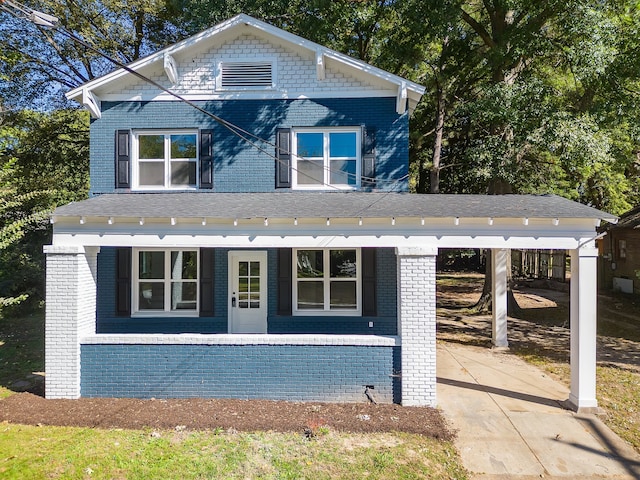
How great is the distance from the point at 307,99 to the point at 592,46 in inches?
304

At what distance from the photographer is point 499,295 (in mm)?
10109

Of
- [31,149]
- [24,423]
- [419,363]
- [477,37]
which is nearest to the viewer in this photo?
[24,423]

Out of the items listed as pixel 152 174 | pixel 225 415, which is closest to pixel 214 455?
pixel 225 415

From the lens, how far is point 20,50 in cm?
1589

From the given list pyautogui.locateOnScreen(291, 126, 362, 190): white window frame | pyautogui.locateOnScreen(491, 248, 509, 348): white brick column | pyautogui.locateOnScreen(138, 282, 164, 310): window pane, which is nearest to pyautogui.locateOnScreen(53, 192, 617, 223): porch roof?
pyautogui.locateOnScreen(291, 126, 362, 190): white window frame

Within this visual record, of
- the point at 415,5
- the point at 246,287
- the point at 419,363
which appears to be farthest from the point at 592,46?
the point at 246,287

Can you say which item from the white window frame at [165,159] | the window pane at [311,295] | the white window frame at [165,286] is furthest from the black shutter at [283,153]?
the white window frame at [165,286]

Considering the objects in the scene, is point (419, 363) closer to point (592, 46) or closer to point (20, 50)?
point (592, 46)

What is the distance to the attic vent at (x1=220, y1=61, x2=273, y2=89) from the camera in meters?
9.56

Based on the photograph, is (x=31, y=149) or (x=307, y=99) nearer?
(x=307, y=99)

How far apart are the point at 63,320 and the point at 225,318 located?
3322 mm

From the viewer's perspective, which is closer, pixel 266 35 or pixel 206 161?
pixel 266 35

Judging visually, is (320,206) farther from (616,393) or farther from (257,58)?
(616,393)

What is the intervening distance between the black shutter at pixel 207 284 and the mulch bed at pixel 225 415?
2.71 m
